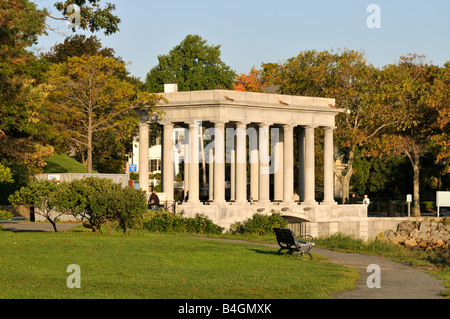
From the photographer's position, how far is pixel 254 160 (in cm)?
5894

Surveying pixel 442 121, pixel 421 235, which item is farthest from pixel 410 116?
pixel 421 235

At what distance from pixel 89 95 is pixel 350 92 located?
26575 mm

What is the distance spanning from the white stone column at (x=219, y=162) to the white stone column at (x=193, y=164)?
1369mm

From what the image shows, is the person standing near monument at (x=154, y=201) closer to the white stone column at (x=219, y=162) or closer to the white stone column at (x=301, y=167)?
the white stone column at (x=219, y=162)

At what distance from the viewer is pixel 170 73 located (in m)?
105

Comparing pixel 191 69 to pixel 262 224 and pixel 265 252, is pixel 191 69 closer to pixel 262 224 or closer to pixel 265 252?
pixel 262 224

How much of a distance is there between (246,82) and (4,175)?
93878 mm

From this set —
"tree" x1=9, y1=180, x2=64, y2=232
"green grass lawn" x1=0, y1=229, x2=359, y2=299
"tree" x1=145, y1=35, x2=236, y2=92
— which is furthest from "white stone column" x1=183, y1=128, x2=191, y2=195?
"tree" x1=145, y1=35, x2=236, y2=92

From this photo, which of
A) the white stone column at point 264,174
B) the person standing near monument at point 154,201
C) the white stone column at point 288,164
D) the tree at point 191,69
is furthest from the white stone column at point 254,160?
the tree at point 191,69

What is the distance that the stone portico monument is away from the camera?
50844 mm

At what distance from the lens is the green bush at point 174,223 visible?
146 ft
